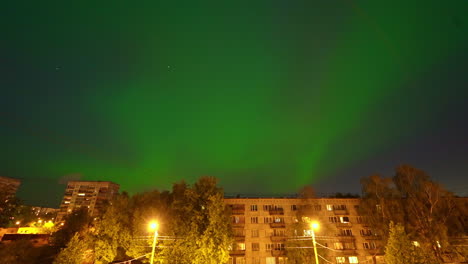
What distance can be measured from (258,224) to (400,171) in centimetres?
3328

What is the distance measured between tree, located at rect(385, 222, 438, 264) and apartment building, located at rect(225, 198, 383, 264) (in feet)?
45.6

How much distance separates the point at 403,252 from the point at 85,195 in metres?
155

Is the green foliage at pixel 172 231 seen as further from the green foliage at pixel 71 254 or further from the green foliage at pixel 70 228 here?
the green foliage at pixel 70 228

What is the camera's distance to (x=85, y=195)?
13362 cm

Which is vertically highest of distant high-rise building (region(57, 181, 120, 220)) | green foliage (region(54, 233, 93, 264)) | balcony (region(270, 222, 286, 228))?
distant high-rise building (region(57, 181, 120, 220))

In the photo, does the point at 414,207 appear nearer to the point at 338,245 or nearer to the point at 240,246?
the point at 338,245

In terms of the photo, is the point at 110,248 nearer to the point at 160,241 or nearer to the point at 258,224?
→ the point at 160,241

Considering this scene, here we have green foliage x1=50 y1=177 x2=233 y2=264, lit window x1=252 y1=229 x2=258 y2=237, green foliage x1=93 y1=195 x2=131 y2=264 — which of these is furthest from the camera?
lit window x1=252 y1=229 x2=258 y2=237

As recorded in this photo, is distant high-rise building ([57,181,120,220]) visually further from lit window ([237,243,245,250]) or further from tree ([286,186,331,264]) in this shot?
tree ([286,186,331,264])

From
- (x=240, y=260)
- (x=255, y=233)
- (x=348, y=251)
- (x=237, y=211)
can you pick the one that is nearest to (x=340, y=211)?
(x=348, y=251)

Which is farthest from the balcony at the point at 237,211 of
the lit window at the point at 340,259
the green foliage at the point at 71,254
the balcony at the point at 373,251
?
the green foliage at the point at 71,254

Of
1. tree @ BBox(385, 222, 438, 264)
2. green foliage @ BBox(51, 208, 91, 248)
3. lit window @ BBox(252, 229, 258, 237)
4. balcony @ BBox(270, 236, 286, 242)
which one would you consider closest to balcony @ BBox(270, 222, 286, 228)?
balcony @ BBox(270, 236, 286, 242)

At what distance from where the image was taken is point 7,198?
93.4 ft

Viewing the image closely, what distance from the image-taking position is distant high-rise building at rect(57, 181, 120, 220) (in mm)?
131250
